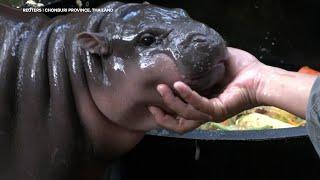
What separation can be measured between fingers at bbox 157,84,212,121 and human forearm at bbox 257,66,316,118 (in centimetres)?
12

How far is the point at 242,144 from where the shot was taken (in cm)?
167

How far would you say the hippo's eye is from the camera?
1232mm

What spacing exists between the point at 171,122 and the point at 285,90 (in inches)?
9.1

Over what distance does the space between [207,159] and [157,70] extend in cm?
61

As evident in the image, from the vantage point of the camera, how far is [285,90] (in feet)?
4.01

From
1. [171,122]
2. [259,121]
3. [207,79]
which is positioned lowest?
[259,121]

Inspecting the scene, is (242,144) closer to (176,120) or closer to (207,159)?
(207,159)

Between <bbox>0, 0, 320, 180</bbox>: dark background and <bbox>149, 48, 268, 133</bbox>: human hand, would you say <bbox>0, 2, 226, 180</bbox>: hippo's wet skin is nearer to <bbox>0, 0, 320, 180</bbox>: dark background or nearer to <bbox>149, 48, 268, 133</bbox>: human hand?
<bbox>149, 48, 268, 133</bbox>: human hand

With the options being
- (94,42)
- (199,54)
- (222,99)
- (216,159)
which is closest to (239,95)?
(222,99)

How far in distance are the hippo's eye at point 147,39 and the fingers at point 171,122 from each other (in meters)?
0.13

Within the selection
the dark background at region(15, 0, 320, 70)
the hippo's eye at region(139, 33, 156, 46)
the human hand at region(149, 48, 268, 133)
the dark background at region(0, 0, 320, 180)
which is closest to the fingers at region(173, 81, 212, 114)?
the human hand at region(149, 48, 268, 133)

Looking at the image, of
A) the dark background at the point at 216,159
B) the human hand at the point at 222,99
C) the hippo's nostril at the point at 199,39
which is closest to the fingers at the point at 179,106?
the human hand at the point at 222,99

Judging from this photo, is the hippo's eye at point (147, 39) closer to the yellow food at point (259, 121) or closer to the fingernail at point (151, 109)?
the fingernail at point (151, 109)

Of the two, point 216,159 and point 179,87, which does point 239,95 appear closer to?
point 179,87
